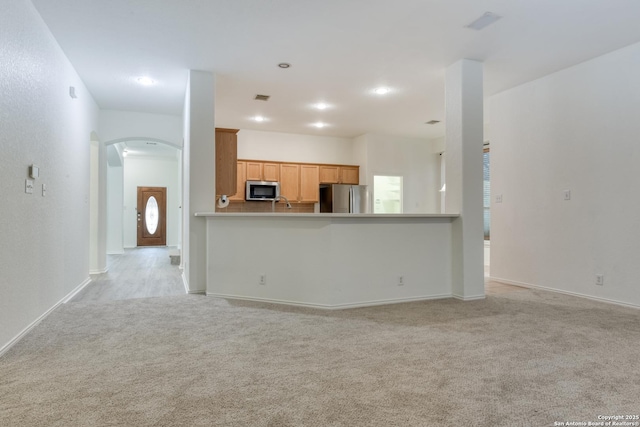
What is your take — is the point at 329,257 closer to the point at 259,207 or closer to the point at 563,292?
the point at 563,292

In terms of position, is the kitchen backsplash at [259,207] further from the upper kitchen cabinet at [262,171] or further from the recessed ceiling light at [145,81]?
the recessed ceiling light at [145,81]

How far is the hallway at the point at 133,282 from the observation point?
453 cm

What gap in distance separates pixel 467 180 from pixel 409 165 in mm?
4274

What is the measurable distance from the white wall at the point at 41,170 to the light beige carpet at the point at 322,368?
0.35 m

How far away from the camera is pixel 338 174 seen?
325 inches

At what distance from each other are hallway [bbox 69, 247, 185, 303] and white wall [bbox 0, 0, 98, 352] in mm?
A: 309

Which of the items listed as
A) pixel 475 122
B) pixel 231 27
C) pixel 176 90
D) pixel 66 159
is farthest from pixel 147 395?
pixel 176 90

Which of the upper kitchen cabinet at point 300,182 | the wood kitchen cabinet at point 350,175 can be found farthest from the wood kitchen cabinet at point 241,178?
the wood kitchen cabinet at point 350,175

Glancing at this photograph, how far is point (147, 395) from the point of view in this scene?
196cm

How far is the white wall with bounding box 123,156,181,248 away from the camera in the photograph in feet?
37.8

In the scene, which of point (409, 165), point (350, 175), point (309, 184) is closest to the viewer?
point (309, 184)

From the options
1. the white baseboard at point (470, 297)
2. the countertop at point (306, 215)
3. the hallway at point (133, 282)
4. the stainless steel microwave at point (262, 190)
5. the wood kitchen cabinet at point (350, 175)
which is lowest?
the hallway at point (133, 282)

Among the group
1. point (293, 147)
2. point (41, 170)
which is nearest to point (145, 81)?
point (41, 170)

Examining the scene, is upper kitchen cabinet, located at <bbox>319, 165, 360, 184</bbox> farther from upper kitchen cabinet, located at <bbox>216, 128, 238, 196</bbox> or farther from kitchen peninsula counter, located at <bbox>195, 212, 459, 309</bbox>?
kitchen peninsula counter, located at <bbox>195, 212, 459, 309</bbox>
